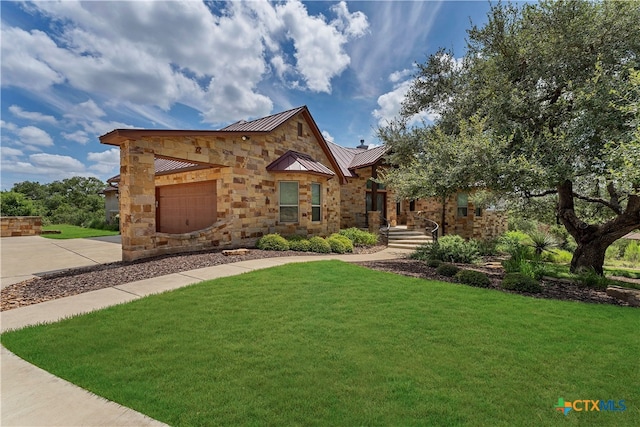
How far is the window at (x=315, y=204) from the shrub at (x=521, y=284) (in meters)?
8.40

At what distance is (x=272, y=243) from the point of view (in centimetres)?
1119

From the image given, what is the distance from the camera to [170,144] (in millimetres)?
9086

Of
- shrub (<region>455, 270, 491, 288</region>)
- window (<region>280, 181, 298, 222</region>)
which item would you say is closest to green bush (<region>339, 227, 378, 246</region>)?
window (<region>280, 181, 298, 222</region>)

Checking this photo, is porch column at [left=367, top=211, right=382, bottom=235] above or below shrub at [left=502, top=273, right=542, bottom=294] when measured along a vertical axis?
above

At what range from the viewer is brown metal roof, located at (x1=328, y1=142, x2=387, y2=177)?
17.9 m

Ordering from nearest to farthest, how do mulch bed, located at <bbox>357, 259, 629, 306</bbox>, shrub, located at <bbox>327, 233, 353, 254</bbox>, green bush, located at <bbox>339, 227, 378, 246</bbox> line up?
mulch bed, located at <bbox>357, 259, 629, 306</bbox>, shrub, located at <bbox>327, 233, 353, 254</bbox>, green bush, located at <bbox>339, 227, 378, 246</bbox>

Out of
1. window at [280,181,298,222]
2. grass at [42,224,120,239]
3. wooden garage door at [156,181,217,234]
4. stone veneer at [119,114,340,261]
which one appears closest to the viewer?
stone veneer at [119,114,340,261]

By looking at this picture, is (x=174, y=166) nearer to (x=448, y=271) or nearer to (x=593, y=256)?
(x=448, y=271)

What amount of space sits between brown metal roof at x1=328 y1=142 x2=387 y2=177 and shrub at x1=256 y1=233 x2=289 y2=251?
7188 millimetres

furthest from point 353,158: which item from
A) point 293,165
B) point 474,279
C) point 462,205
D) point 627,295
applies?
point 627,295

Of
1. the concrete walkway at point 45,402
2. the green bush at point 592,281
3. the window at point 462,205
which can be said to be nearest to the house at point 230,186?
the window at point 462,205

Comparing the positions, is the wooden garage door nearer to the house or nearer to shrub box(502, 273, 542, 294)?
the house

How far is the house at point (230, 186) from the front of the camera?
27.5ft

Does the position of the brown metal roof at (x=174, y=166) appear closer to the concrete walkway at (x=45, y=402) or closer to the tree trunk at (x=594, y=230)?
the concrete walkway at (x=45, y=402)
